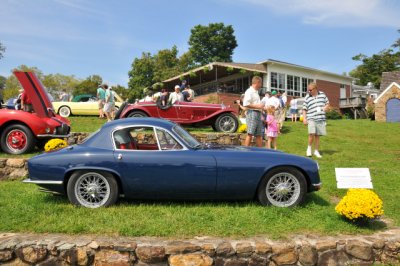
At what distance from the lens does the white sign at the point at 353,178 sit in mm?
5207

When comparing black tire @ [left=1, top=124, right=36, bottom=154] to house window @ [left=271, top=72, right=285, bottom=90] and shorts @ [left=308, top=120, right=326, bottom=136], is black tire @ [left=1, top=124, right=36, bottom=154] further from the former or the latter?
house window @ [left=271, top=72, right=285, bottom=90]

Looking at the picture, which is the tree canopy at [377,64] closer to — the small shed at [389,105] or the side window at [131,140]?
the small shed at [389,105]

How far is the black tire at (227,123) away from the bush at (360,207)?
7513 mm

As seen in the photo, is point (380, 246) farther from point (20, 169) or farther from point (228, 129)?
point (228, 129)

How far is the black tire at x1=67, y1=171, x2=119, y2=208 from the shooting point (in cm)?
504

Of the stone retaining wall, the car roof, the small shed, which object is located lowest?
the stone retaining wall

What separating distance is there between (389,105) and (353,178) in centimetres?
2542

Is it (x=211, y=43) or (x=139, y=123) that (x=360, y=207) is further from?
(x=211, y=43)

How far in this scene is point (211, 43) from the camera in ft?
181

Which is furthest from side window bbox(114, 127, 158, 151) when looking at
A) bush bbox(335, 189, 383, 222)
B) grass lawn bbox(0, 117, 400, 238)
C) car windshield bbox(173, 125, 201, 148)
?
bush bbox(335, 189, 383, 222)

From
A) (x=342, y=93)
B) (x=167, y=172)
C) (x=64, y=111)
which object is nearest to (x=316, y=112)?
(x=167, y=172)

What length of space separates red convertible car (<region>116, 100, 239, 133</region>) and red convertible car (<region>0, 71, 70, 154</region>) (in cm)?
315

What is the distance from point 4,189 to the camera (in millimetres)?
6449

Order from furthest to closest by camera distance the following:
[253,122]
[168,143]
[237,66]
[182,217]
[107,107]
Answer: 1. [237,66]
2. [107,107]
3. [253,122]
4. [168,143]
5. [182,217]
